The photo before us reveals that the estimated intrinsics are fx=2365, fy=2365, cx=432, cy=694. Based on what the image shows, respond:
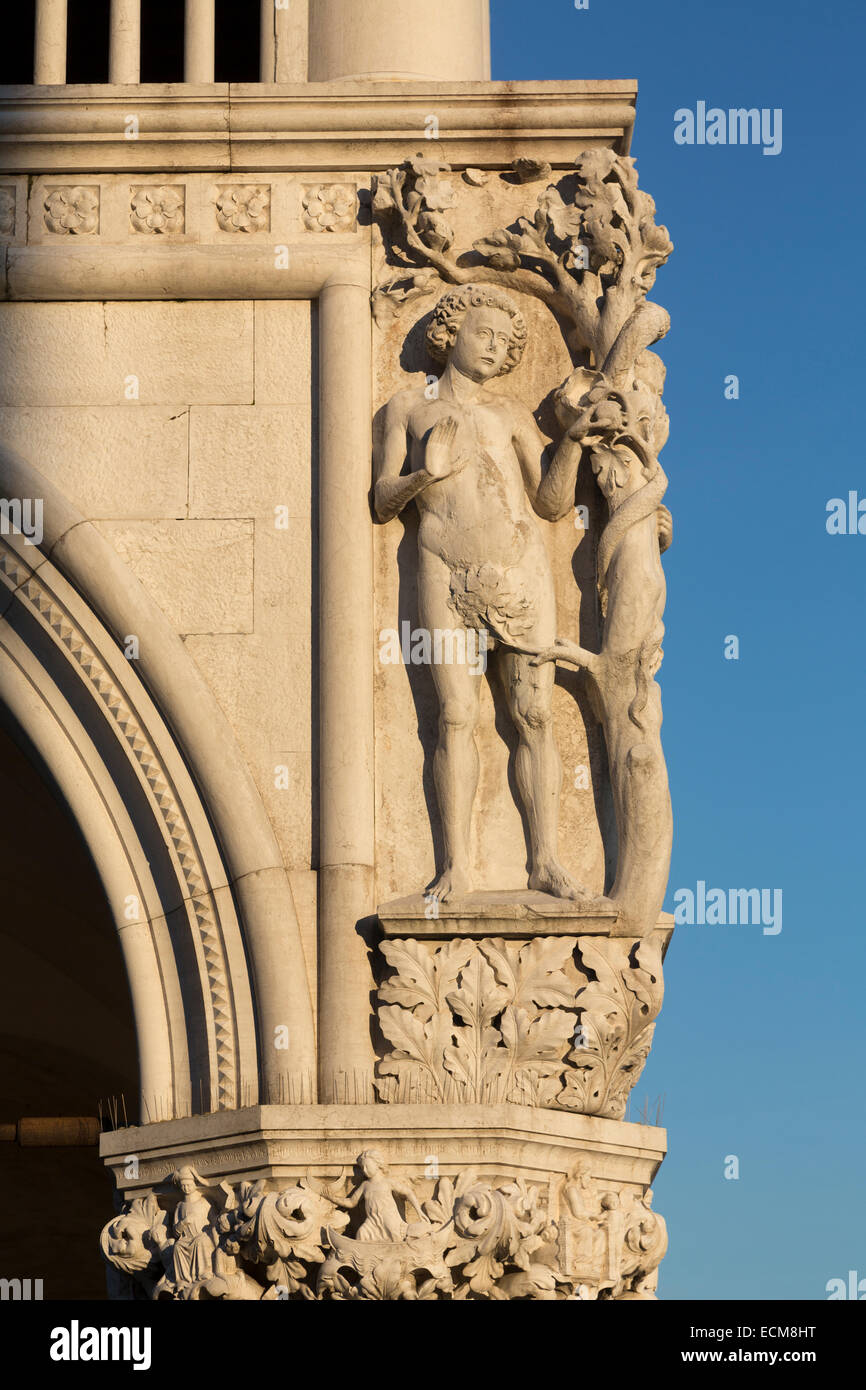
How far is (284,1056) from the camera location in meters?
10.1

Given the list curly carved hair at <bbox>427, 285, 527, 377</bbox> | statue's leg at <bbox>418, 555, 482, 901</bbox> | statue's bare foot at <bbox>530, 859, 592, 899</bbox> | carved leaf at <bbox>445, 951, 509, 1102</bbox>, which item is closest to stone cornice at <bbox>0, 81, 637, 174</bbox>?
curly carved hair at <bbox>427, 285, 527, 377</bbox>

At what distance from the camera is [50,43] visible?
12.2 m

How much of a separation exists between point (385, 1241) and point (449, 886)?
1560 millimetres

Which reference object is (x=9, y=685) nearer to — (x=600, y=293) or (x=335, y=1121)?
(x=335, y=1121)

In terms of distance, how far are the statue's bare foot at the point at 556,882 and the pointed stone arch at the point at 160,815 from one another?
1.08 meters

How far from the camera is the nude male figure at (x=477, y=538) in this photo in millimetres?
10492

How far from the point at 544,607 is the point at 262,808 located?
5.13 ft

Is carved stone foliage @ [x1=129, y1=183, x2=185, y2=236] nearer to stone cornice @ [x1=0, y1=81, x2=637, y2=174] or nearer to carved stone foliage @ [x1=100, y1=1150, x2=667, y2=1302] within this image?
stone cornice @ [x1=0, y1=81, x2=637, y2=174]

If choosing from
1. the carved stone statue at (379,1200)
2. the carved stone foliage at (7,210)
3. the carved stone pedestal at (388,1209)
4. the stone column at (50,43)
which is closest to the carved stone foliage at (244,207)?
the carved stone foliage at (7,210)

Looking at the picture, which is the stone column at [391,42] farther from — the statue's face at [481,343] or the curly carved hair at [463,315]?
the statue's face at [481,343]

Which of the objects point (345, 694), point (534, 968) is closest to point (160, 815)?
point (345, 694)

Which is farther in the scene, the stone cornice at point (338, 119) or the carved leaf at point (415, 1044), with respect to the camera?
the stone cornice at point (338, 119)

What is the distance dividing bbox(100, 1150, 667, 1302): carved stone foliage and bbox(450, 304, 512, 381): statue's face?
→ 12.0ft
